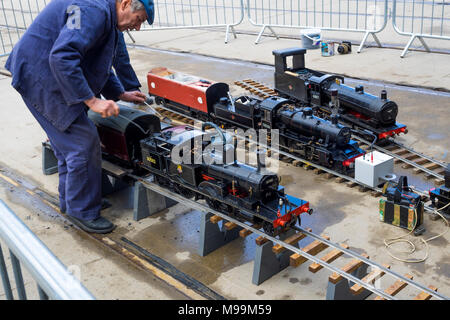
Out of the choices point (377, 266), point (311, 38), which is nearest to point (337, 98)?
point (377, 266)

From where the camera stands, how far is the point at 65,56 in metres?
5.24

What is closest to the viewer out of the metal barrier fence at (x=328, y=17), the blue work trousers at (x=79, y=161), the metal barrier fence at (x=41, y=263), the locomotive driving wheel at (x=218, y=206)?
the metal barrier fence at (x=41, y=263)

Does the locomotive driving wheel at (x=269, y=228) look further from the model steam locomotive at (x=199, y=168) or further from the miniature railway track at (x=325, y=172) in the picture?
the miniature railway track at (x=325, y=172)

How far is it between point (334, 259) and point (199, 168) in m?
1.74

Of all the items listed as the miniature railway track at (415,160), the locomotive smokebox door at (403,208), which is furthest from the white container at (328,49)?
the locomotive smokebox door at (403,208)

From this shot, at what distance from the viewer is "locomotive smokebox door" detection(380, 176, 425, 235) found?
587cm

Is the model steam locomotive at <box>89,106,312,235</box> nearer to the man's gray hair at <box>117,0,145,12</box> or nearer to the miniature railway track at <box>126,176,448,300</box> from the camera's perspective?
the miniature railway track at <box>126,176,448,300</box>

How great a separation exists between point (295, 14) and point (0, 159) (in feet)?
39.2

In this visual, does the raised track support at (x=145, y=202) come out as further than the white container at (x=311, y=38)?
No

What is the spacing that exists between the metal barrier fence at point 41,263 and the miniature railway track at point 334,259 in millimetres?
3319

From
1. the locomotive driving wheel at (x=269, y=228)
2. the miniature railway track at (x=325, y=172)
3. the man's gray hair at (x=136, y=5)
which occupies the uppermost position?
the man's gray hair at (x=136, y=5)

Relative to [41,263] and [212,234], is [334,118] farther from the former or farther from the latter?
[41,263]

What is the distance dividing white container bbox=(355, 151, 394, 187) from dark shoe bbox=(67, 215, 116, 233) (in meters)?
3.10

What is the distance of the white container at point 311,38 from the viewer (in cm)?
1319
